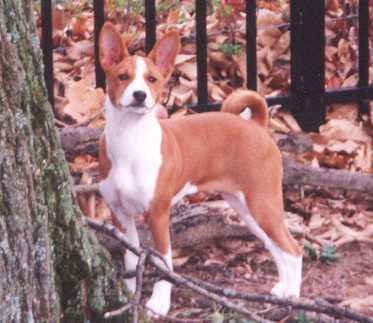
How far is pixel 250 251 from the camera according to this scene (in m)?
4.46

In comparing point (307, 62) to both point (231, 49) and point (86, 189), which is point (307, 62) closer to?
point (231, 49)

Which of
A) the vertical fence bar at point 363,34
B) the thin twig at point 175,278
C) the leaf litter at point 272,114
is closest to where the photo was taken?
the thin twig at point 175,278

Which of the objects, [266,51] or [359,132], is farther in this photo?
[266,51]

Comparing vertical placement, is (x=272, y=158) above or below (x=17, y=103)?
below

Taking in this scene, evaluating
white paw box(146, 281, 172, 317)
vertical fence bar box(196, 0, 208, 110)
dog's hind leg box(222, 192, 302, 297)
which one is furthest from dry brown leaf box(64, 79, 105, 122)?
white paw box(146, 281, 172, 317)

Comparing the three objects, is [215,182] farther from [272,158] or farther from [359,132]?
[359,132]

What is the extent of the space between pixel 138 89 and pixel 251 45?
1.96 metres

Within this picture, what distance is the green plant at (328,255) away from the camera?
4379mm

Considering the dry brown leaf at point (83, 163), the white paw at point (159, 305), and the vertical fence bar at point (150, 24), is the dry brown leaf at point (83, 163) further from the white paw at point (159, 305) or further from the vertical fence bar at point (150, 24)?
the white paw at point (159, 305)

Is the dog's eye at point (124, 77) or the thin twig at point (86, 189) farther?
the thin twig at point (86, 189)

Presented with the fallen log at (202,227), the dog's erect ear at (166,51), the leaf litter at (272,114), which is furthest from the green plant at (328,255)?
the dog's erect ear at (166,51)

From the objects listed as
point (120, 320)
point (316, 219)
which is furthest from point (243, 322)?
point (316, 219)

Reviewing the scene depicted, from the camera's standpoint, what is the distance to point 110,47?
3779 mm

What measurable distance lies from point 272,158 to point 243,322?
770mm
